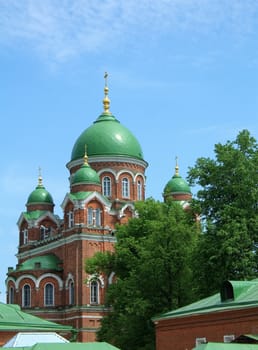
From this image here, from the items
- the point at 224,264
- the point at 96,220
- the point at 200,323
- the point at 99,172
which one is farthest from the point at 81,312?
the point at 200,323

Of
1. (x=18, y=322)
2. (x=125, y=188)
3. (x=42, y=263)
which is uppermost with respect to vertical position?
(x=125, y=188)

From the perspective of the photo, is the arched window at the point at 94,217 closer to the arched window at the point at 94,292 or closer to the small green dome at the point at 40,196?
the arched window at the point at 94,292

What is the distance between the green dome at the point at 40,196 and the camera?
206ft

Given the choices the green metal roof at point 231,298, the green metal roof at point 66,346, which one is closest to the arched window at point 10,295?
the green metal roof at point 231,298

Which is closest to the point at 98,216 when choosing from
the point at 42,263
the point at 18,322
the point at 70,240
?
the point at 70,240

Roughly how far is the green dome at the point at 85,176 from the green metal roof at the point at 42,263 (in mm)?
6290

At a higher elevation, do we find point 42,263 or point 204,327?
point 42,263

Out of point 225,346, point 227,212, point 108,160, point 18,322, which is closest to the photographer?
point 225,346

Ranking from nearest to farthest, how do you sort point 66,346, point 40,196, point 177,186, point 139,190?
point 66,346 → point 40,196 → point 177,186 → point 139,190

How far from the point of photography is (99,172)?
202 feet

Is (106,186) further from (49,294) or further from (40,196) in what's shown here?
(49,294)

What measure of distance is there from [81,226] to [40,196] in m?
8.07

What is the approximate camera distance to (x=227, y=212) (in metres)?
33.7

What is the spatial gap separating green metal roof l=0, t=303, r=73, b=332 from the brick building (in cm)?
577
